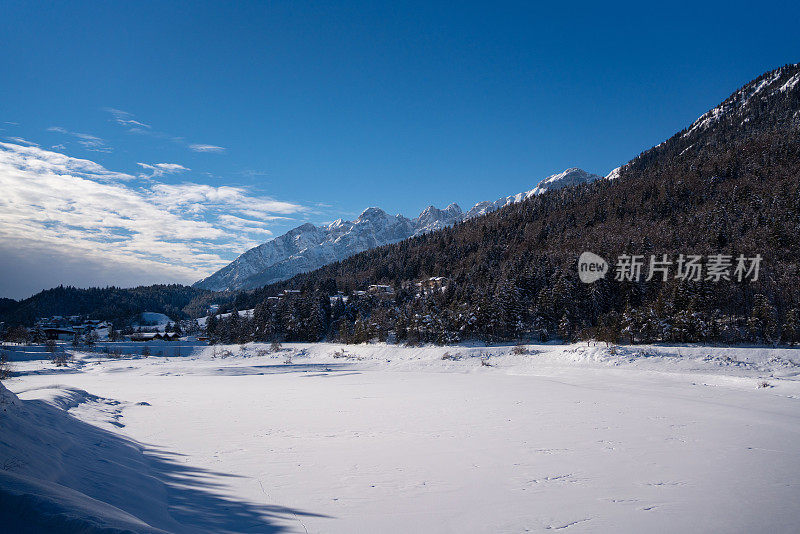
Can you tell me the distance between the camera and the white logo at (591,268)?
60881 millimetres

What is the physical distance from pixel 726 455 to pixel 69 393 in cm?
2377

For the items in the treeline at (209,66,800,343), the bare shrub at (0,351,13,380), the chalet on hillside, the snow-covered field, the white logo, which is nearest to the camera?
the snow-covered field

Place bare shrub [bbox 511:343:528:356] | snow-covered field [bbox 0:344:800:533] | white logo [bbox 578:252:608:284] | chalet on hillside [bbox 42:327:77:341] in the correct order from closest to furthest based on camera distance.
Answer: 1. snow-covered field [bbox 0:344:800:533]
2. bare shrub [bbox 511:343:528:356]
3. white logo [bbox 578:252:608:284]
4. chalet on hillside [bbox 42:327:77:341]

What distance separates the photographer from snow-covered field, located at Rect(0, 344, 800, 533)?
5.86 metres

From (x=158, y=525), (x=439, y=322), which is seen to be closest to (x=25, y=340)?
(x=439, y=322)

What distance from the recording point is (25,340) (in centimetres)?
9494

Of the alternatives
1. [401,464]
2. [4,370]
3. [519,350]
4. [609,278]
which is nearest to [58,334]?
[4,370]

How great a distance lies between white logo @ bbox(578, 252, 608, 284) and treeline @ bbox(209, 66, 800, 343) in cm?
141

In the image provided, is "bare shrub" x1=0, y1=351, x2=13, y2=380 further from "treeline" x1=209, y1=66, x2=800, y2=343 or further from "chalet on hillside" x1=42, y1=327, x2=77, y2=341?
"chalet on hillside" x1=42, y1=327, x2=77, y2=341

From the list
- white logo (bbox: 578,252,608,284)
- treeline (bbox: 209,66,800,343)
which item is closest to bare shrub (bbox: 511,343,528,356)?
treeline (bbox: 209,66,800,343)

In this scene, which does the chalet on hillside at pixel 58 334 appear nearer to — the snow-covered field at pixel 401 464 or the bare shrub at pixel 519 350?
the bare shrub at pixel 519 350

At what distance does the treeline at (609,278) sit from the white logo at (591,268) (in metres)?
1.41

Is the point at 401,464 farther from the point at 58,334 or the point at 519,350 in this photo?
the point at 58,334

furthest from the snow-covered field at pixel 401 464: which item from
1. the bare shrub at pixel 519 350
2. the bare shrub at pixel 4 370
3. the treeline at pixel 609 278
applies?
the treeline at pixel 609 278
